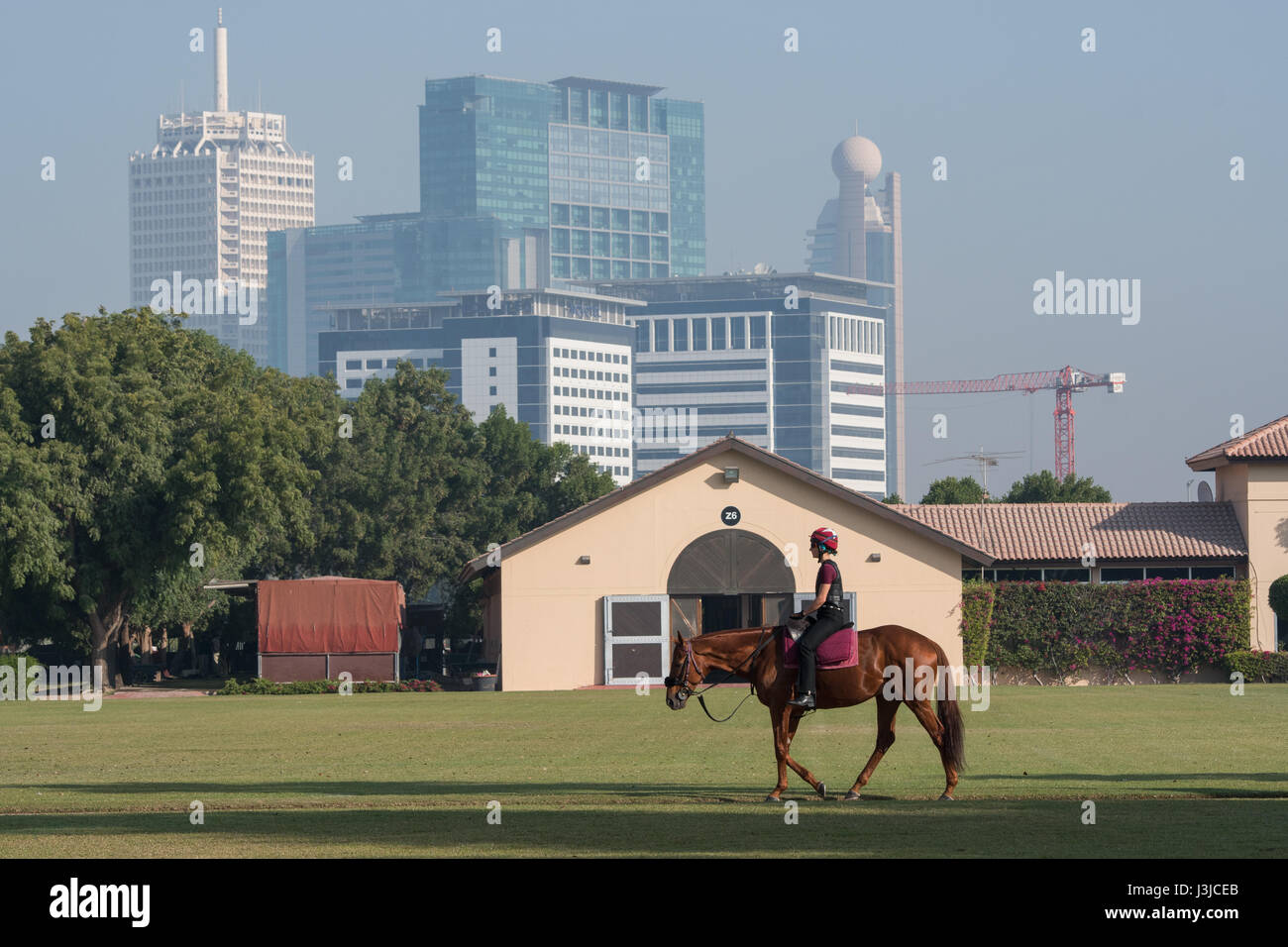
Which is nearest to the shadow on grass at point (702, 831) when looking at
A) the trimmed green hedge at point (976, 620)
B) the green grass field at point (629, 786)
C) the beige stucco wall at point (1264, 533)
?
the green grass field at point (629, 786)

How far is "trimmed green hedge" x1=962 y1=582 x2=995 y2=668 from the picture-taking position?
49906mm

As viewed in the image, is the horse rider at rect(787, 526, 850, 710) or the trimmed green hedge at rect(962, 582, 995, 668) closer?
the horse rider at rect(787, 526, 850, 710)

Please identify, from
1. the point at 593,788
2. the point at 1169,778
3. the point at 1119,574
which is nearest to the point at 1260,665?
the point at 1119,574

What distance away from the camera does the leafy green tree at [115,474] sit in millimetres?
49719

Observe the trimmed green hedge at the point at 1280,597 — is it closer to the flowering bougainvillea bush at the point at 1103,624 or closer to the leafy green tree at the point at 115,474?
the flowering bougainvillea bush at the point at 1103,624

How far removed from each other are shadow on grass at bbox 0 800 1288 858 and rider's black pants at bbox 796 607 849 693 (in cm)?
120

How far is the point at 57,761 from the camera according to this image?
75.8ft

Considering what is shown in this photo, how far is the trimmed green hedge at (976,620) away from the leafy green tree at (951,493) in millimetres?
28369

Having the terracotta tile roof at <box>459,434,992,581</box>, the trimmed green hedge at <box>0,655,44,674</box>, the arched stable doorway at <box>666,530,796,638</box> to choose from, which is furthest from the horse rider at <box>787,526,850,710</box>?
the trimmed green hedge at <box>0,655,44,674</box>

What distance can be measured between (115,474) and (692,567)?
55.1 feet

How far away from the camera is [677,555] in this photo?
49500 mm

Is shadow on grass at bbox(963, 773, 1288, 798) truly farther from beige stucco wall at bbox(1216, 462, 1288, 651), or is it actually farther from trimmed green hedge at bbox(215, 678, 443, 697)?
beige stucco wall at bbox(1216, 462, 1288, 651)

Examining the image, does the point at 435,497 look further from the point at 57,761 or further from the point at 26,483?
the point at 57,761
